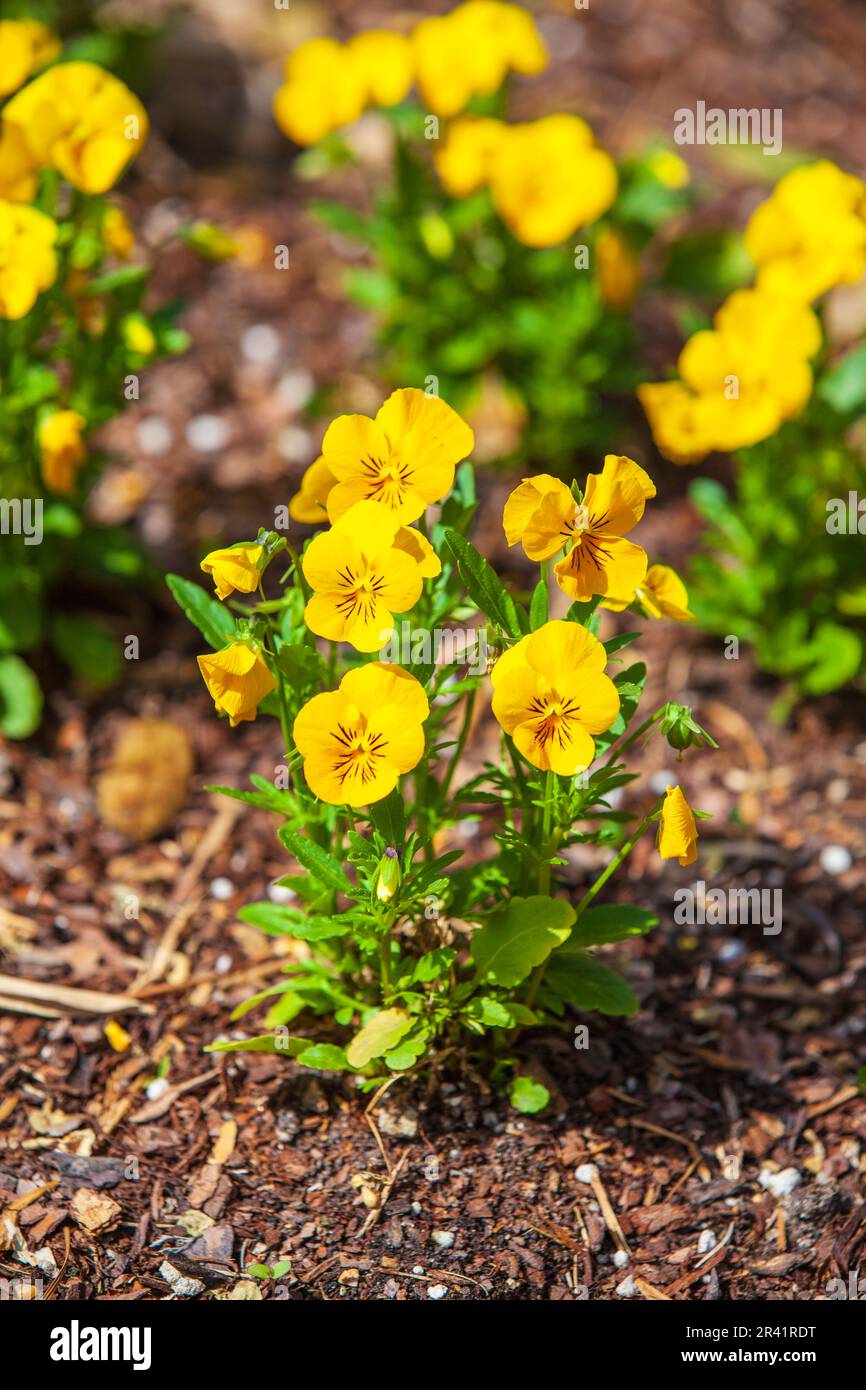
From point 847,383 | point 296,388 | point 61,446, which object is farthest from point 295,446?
point 847,383

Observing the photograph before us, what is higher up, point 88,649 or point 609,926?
point 88,649

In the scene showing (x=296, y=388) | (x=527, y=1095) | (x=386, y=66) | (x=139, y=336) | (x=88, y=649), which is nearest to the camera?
(x=527, y=1095)

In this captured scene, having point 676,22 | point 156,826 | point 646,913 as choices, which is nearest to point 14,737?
point 156,826

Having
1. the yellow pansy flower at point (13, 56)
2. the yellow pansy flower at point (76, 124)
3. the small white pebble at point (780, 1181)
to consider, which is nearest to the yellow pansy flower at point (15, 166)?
the yellow pansy flower at point (76, 124)

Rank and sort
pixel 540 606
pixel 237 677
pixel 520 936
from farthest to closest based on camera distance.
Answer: pixel 520 936
pixel 540 606
pixel 237 677

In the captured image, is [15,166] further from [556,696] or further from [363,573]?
[556,696]

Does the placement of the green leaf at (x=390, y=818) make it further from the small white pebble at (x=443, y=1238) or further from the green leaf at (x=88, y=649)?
the green leaf at (x=88, y=649)

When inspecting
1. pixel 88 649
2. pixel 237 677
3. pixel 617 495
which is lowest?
pixel 237 677
